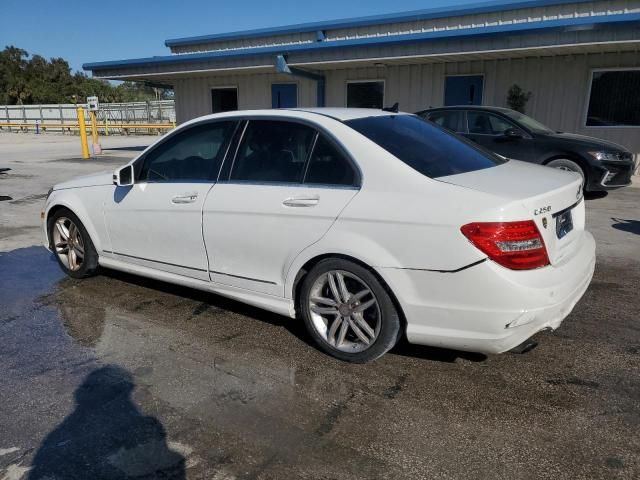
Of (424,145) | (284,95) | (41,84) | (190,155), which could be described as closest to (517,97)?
(284,95)

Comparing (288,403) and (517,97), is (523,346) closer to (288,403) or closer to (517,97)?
(288,403)

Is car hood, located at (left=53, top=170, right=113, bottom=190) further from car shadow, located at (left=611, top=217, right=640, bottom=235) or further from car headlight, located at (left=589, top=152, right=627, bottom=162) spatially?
car headlight, located at (left=589, top=152, right=627, bottom=162)

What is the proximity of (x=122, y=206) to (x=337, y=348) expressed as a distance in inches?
89.3

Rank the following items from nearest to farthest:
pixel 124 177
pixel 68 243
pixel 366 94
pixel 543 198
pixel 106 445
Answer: pixel 106 445
pixel 543 198
pixel 124 177
pixel 68 243
pixel 366 94

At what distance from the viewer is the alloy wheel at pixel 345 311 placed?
10.8 ft

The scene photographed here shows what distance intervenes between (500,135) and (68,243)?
24.4 ft

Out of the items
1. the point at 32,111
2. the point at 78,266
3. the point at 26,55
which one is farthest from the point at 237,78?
the point at 26,55

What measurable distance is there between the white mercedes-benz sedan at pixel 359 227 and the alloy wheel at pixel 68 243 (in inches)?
26.0

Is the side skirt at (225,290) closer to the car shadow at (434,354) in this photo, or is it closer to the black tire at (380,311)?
the black tire at (380,311)

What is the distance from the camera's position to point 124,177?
14.4 ft

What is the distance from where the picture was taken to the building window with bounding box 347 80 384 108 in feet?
51.8

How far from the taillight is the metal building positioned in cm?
965

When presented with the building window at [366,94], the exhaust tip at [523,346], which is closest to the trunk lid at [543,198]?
the exhaust tip at [523,346]

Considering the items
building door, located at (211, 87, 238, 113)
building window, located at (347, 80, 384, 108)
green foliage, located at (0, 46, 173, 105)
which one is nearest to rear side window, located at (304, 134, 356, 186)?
building window, located at (347, 80, 384, 108)
